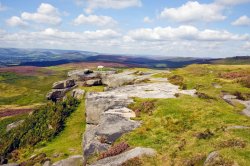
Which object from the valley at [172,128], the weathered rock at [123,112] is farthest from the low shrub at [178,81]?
the weathered rock at [123,112]

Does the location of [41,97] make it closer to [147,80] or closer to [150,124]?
[147,80]

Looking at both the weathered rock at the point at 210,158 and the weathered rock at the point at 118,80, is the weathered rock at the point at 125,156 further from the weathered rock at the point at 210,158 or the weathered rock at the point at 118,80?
the weathered rock at the point at 118,80

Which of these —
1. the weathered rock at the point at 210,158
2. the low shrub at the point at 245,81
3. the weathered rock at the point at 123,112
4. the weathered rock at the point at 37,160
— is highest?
the low shrub at the point at 245,81

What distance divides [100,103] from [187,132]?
610 inches

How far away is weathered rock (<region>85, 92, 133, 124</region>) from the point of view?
37844 mm

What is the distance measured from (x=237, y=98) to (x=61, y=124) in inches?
1068

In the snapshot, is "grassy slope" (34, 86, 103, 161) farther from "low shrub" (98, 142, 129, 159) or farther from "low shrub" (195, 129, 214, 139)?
"low shrub" (195, 129, 214, 139)

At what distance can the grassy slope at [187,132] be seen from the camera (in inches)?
824

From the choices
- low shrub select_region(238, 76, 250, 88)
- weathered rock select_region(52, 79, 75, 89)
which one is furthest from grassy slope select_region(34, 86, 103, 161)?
low shrub select_region(238, 76, 250, 88)

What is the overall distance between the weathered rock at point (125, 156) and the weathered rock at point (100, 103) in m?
14.0

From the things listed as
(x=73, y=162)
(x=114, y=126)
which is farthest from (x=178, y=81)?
(x=73, y=162)

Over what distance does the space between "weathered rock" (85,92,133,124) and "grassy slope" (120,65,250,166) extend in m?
2.21

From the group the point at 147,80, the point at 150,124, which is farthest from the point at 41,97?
the point at 150,124

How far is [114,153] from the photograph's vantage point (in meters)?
24.8
